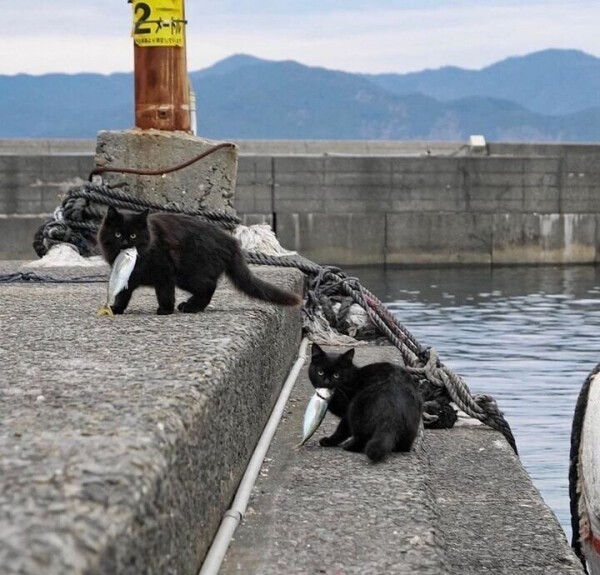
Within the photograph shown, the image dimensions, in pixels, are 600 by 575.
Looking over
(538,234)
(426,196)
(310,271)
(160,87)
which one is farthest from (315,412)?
(538,234)

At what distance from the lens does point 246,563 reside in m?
2.64

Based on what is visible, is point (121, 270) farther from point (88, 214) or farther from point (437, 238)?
point (437, 238)

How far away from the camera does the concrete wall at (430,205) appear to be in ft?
62.6

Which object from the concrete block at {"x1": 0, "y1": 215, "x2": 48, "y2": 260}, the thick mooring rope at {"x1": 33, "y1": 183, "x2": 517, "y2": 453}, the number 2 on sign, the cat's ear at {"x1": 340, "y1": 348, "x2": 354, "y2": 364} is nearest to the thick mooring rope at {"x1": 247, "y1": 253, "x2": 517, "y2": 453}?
the thick mooring rope at {"x1": 33, "y1": 183, "x2": 517, "y2": 453}

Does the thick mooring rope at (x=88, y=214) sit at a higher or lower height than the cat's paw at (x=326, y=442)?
higher

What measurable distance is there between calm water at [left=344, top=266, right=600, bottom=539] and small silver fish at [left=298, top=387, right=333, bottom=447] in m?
1.98

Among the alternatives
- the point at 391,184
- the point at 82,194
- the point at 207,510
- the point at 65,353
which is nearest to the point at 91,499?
the point at 207,510

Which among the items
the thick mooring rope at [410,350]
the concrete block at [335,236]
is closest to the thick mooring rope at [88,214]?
the thick mooring rope at [410,350]

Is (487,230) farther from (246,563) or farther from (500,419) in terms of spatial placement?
(246,563)

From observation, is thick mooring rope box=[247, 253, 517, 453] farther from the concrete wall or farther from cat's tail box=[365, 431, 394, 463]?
the concrete wall

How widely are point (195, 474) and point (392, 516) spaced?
64 centimetres

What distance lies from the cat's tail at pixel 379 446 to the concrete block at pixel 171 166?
12.5ft

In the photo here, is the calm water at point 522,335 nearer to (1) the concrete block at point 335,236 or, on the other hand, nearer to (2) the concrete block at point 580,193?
(1) the concrete block at point 335,236

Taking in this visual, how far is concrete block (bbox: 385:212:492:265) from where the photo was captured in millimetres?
19484
